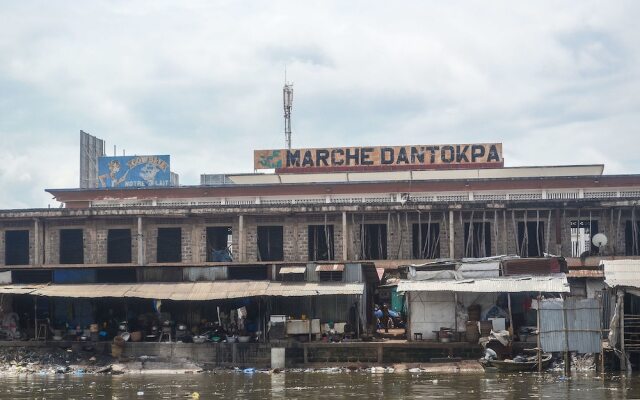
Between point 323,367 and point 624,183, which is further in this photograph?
point 624,183

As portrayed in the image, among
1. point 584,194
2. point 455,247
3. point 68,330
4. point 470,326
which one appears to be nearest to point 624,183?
point 584,194

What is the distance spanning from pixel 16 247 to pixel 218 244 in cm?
926

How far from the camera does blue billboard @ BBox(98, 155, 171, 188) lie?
4831 centimetres

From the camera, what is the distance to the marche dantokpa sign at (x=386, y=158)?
152 ft

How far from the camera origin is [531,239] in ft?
124

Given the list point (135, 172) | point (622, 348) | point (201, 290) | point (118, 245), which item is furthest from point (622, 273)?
point (135, 172)

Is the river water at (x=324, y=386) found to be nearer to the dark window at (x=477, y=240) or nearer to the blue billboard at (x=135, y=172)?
the dark window at (x=477, y=240)

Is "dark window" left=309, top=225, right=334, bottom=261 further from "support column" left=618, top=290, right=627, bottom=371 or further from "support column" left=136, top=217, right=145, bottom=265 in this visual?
"support column" left=618, top=290, right=627, bottom=371

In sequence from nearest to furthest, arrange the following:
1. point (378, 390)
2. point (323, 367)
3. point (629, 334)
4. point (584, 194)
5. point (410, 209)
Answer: point (378, 390)
point (629, 334)
point (323, 367)
point (410, 209)
point (584, 194)

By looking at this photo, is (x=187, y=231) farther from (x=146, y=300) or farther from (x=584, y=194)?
(x=584, y=194)

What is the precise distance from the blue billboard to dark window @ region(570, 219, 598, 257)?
22113mm

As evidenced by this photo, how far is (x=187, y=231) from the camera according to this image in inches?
1527

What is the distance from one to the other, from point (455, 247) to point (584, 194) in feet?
31.1

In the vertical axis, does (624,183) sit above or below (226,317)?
above
